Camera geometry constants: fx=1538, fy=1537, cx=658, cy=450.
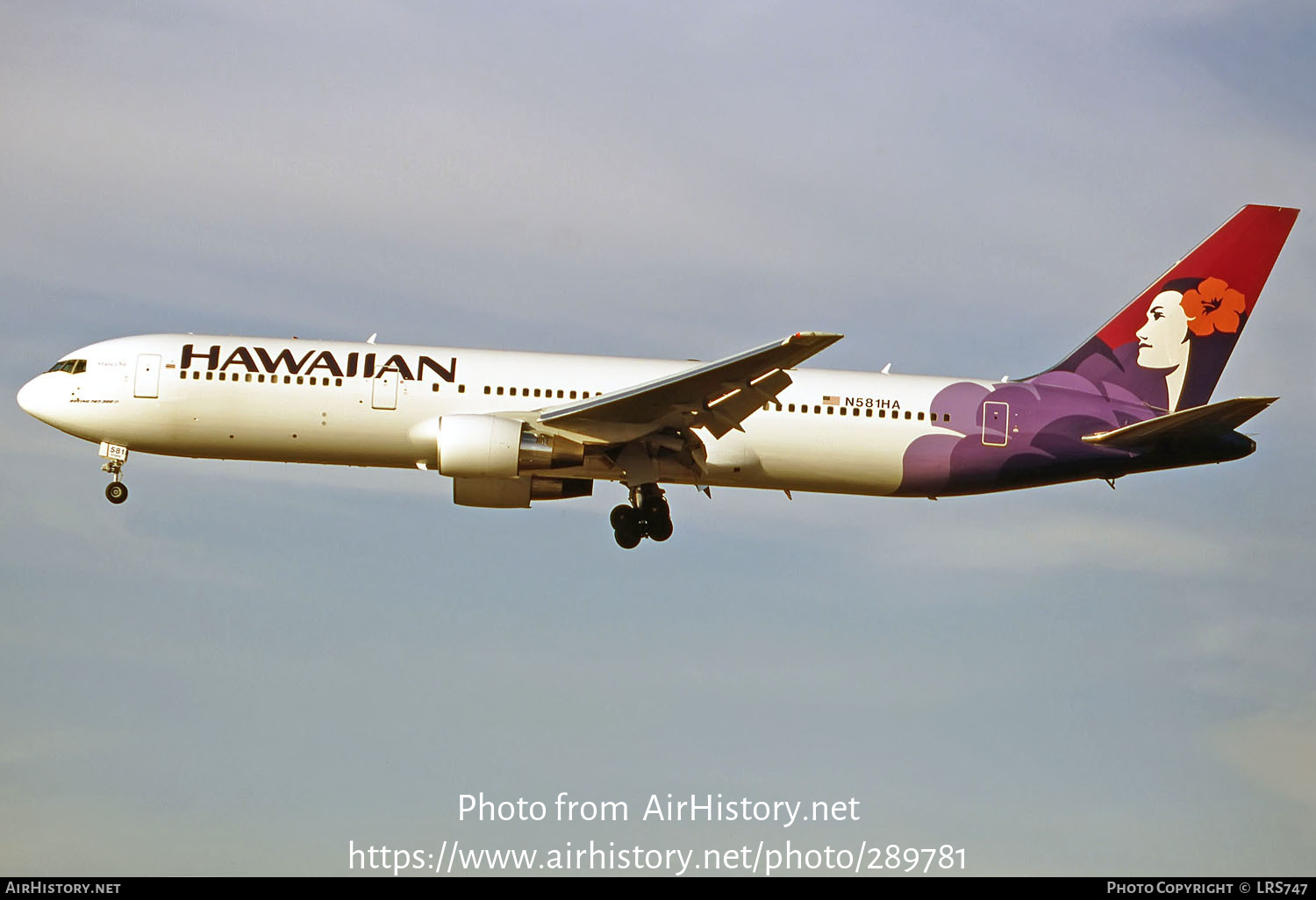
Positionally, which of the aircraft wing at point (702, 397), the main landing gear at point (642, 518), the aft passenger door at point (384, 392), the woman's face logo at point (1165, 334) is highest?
the woman's face logo at point (1165, 334)

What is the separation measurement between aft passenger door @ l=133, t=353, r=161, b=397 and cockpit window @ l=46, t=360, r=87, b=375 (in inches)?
54.9

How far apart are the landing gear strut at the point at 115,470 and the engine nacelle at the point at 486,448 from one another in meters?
7.17

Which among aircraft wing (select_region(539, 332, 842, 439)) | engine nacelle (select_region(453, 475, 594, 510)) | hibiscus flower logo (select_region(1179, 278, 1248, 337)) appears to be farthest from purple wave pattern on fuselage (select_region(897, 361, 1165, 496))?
engine nacelle (select_region(453, 475, 594, 510))

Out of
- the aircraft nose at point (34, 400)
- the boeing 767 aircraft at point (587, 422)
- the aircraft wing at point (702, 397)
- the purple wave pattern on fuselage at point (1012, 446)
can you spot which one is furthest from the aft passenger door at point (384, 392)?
the purple wave pattern on fuselage at point (1012, 446)

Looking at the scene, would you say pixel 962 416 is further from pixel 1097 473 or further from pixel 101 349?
pixel 101 349

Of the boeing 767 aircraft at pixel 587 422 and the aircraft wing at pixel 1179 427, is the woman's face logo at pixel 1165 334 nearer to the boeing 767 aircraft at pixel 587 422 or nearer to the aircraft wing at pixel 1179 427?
the boeing 767 aircraft at pixel 587 422

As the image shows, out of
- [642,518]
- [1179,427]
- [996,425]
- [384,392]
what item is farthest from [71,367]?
[1179,427]

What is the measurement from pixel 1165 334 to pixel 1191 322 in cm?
71

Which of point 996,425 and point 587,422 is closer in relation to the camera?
point 587,422

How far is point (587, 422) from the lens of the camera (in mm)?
30688

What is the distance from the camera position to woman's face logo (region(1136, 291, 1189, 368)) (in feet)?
116

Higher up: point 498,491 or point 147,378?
point 147,378

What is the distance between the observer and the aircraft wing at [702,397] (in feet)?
94.3

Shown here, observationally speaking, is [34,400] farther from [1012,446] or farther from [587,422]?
[1012,446]
